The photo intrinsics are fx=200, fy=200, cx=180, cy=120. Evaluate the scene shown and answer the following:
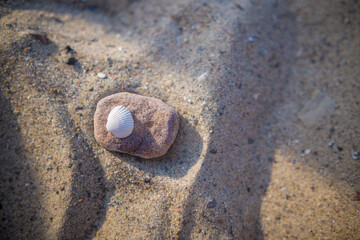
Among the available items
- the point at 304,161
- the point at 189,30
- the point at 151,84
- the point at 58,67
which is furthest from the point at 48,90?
the point at 304,161

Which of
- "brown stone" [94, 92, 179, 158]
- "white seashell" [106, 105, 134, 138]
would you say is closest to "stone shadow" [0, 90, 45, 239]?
"brown stone" [94, 92, 179, 158]

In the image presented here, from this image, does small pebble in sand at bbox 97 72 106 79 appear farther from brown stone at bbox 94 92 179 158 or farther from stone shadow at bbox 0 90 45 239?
stone shadow at bbox 0 90 45 239

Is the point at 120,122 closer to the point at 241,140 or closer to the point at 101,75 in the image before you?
the point at 101,75

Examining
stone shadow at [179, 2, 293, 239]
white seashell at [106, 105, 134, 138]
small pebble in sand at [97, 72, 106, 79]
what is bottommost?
stone shadow at [179, 2, 293, 239]

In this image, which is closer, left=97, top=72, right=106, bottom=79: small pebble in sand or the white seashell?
the white seashell

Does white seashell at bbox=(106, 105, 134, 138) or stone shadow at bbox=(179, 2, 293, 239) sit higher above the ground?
white seashell at bbox=(106, 105, 134, 138)

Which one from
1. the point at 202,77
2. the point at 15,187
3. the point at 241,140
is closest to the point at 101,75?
the point at 202,77
